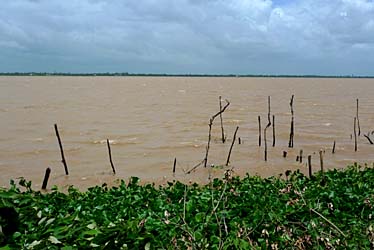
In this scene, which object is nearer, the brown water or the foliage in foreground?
the foliage in foreground

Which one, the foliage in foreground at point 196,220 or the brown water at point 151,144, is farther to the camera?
the brown water at point 151,144

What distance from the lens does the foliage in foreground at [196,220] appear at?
2.89 meters

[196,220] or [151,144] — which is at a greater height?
[196,220]

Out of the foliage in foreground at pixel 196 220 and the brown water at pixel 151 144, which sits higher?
the foliage in foreground at pixel 196 220

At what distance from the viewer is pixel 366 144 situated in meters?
16.8


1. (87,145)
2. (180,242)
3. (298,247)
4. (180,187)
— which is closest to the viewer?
(180,242)

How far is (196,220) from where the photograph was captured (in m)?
4.01

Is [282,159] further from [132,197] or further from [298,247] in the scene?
[298,247]

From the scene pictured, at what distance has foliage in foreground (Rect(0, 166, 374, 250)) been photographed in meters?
Answer: 2.89

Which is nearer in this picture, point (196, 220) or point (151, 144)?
point (196, 220)

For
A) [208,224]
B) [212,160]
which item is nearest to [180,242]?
[208,224]

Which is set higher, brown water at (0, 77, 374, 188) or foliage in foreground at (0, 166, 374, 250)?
foliage in foreground at (0, 166, 374, 250)

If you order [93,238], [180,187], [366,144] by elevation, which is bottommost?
[366,144]

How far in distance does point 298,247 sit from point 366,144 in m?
14.5
